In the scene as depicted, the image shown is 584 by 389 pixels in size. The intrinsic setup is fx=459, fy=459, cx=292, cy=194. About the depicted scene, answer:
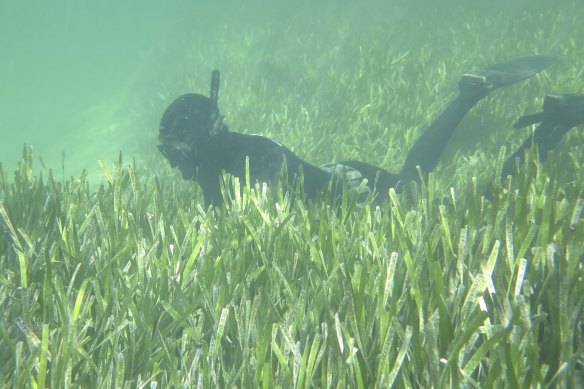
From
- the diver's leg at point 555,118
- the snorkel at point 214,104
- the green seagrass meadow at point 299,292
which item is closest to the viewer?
the green seagrass meadow at point 299,292

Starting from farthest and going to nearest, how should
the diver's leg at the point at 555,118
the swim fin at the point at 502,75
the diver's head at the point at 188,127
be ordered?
the swim fin at the point at 502,75 < the diver's leg at the point at 555,118 < the diver's head at the point at 188,127

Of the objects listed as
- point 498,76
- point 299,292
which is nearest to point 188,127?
point 299,292

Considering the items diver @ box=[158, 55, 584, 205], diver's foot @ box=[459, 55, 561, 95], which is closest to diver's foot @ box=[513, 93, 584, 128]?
diver @ box=[158, 55, 584, 205]

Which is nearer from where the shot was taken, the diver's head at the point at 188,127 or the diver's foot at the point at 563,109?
the diver's head at the point at 188,127

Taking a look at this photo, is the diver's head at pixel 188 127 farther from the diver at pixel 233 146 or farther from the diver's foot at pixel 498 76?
the diver's foot at pixel 498 76

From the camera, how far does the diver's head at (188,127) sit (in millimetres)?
4836

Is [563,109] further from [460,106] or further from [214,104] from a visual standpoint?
[214,104]

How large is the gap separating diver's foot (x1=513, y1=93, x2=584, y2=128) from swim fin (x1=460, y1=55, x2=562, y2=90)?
156cm

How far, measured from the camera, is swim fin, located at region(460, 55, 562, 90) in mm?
6844

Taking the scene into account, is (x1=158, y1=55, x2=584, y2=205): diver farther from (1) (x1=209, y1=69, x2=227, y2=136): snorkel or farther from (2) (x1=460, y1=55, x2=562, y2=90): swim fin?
(2) (x1=460, y1=55, x2=562, y2=90): swim fin

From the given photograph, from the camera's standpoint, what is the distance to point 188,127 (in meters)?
4.85

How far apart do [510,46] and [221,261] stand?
12567 mm

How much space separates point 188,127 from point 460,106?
4.45 metres

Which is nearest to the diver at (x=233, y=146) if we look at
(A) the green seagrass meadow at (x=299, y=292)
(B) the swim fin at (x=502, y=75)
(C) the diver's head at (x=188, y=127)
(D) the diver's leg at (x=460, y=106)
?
(C) the diver's head at (x=188, y=127)
